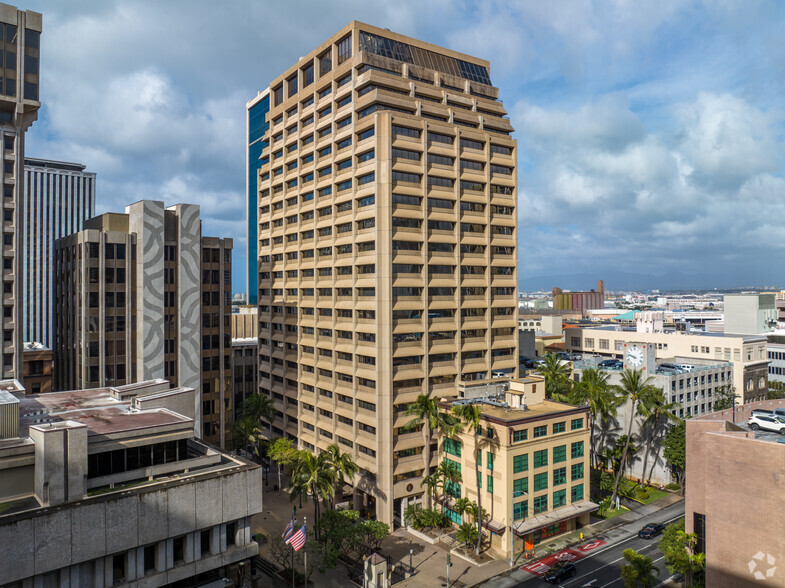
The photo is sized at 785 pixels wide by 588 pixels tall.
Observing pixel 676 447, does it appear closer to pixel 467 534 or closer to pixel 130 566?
pixel 467 534

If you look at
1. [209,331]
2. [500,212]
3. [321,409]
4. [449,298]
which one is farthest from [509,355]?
[209,331]

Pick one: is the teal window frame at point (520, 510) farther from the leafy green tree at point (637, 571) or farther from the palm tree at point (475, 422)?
the leafy green tree at point (637, 571)

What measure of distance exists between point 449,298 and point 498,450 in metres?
26.9

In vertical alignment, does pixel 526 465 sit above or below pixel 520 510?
above

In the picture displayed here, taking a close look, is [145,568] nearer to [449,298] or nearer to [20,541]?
[20,541]

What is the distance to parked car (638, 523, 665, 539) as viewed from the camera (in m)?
73.2

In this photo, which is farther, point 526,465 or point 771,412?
point 526,465

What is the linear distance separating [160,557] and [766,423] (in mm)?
62547

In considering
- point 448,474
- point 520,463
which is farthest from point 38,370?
point 520,463

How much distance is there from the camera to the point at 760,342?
13075 centimetres

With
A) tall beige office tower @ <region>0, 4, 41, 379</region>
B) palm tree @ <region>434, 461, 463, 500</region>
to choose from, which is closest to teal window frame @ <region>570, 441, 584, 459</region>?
palm tree @ <region>434, 461, 463, 500</region>

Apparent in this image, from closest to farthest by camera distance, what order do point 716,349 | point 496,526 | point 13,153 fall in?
point 496,526 < point 13,153 < point 716,349

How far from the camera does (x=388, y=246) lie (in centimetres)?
8131

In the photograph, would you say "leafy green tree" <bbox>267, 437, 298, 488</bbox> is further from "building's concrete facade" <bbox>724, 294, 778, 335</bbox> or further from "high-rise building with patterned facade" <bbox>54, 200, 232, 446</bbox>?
"building's concrete facade" <bbox>724, 294, 778, 335</bbox>
